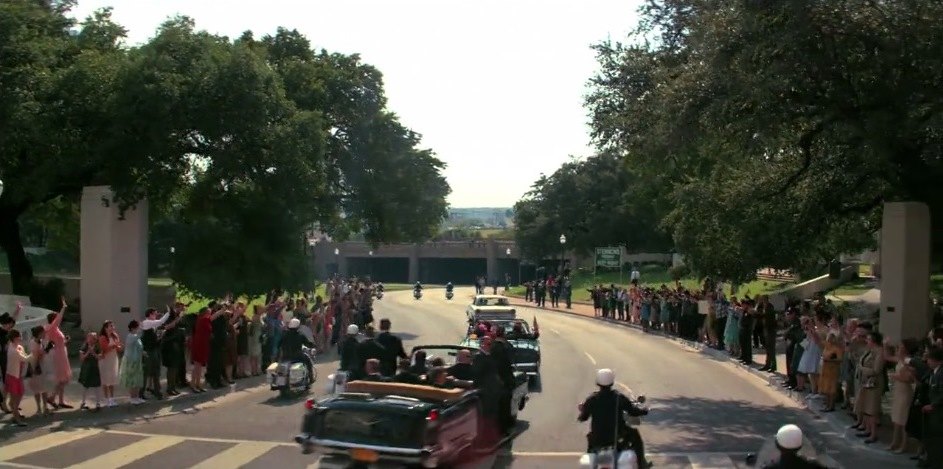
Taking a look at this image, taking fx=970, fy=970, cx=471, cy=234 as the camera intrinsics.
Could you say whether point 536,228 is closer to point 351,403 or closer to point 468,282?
point 468,282

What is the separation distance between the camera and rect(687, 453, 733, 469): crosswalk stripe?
12961 millimetres

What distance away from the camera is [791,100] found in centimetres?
1811

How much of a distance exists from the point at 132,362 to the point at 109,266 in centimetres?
963

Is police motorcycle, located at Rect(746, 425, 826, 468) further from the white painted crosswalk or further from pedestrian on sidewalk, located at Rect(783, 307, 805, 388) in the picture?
pedestrian on sidewalk, located at Rect(783, 307, 805, 388)

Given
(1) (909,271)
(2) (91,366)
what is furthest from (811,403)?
(2) (91,366)

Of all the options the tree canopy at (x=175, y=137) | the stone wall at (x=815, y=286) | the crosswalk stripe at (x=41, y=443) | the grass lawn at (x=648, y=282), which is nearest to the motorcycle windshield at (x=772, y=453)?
the crosswalk stripe at (x=41, y=443)

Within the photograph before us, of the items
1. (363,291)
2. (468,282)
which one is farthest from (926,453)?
(468,282)

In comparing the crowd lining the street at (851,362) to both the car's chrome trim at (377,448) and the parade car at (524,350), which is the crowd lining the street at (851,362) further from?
the car's chrome trim at (377,448)

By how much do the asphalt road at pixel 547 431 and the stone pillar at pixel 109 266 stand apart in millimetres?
5661

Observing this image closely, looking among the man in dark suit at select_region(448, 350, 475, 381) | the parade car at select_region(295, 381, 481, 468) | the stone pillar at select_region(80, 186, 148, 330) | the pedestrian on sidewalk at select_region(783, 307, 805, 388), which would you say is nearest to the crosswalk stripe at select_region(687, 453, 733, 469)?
the man in dark suit at select_region(448, 350, 475, 381)

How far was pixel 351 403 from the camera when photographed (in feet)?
31.8

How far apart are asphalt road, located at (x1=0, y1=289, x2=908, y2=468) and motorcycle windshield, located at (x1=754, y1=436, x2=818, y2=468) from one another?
0.63ft

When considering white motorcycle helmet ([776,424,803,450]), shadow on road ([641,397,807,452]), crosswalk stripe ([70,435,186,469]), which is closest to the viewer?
white motorcycle helmet ([776,424,803,450])

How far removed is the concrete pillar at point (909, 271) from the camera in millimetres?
21297
